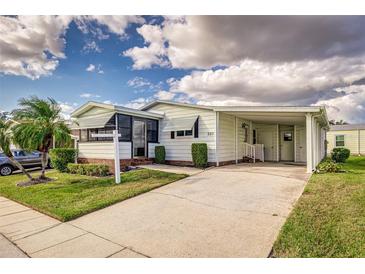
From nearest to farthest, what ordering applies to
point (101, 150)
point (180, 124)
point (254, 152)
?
point (101, 150) < point (180, 124) < point (254, 152)

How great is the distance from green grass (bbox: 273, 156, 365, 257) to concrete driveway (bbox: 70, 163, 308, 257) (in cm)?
19

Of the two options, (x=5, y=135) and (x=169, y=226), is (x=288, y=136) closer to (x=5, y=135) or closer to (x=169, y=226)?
(x=169, y=226)

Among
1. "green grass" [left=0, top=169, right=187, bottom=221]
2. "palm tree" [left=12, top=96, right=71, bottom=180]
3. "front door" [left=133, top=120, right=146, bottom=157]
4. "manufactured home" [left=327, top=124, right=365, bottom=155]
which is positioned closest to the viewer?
"green grass" [left=0, top=169, right=187, bottom=221]

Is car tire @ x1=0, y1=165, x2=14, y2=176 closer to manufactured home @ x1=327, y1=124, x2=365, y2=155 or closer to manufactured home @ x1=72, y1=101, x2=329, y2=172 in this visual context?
manufactured home @ x1=72, y1=101, x2=329, y2=172

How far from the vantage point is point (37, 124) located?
25.5 ft

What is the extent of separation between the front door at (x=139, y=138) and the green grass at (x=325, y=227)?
794cm

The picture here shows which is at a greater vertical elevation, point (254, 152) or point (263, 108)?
point (263, 108)

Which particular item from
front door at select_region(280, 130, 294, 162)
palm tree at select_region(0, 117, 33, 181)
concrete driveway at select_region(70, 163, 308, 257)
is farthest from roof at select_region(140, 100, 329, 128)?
palm tree at select_region(0, 117, 33, 181)

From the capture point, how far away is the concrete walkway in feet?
10.2

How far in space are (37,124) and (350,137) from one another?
81.9ft

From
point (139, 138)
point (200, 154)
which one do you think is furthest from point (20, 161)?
point (200, 154)
